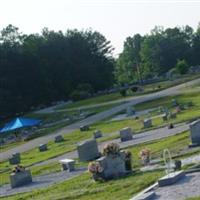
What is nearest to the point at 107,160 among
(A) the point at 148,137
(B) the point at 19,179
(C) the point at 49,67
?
(B) the point at 19,179

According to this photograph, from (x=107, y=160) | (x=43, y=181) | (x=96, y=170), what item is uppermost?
(x=107, y=160)

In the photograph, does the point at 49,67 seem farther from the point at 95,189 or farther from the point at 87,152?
the point at 95,189

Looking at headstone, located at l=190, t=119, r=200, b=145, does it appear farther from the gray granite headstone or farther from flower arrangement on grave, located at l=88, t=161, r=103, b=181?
flower arrangement on grave, located at l=88, t=161, r=103, b=181

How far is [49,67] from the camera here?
102 m

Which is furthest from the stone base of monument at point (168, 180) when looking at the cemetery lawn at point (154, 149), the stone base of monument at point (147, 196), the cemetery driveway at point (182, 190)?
the cemetery lawn at point (154, 149)

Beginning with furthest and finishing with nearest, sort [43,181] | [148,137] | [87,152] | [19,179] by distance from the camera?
[148,137] < [87,152] < [19,179] < [43,181]

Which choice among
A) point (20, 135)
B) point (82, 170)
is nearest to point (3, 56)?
point (20, 135)

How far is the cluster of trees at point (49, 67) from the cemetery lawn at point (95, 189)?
6331 cm

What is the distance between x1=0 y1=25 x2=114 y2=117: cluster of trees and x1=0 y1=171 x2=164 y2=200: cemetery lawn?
63314mm

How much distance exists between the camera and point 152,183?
18.7m

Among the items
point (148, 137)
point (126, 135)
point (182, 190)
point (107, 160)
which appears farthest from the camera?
point (126, 135)

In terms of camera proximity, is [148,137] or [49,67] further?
[49,67]

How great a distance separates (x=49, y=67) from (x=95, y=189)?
82.9m

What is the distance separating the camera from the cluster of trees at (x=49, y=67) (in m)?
90.8
